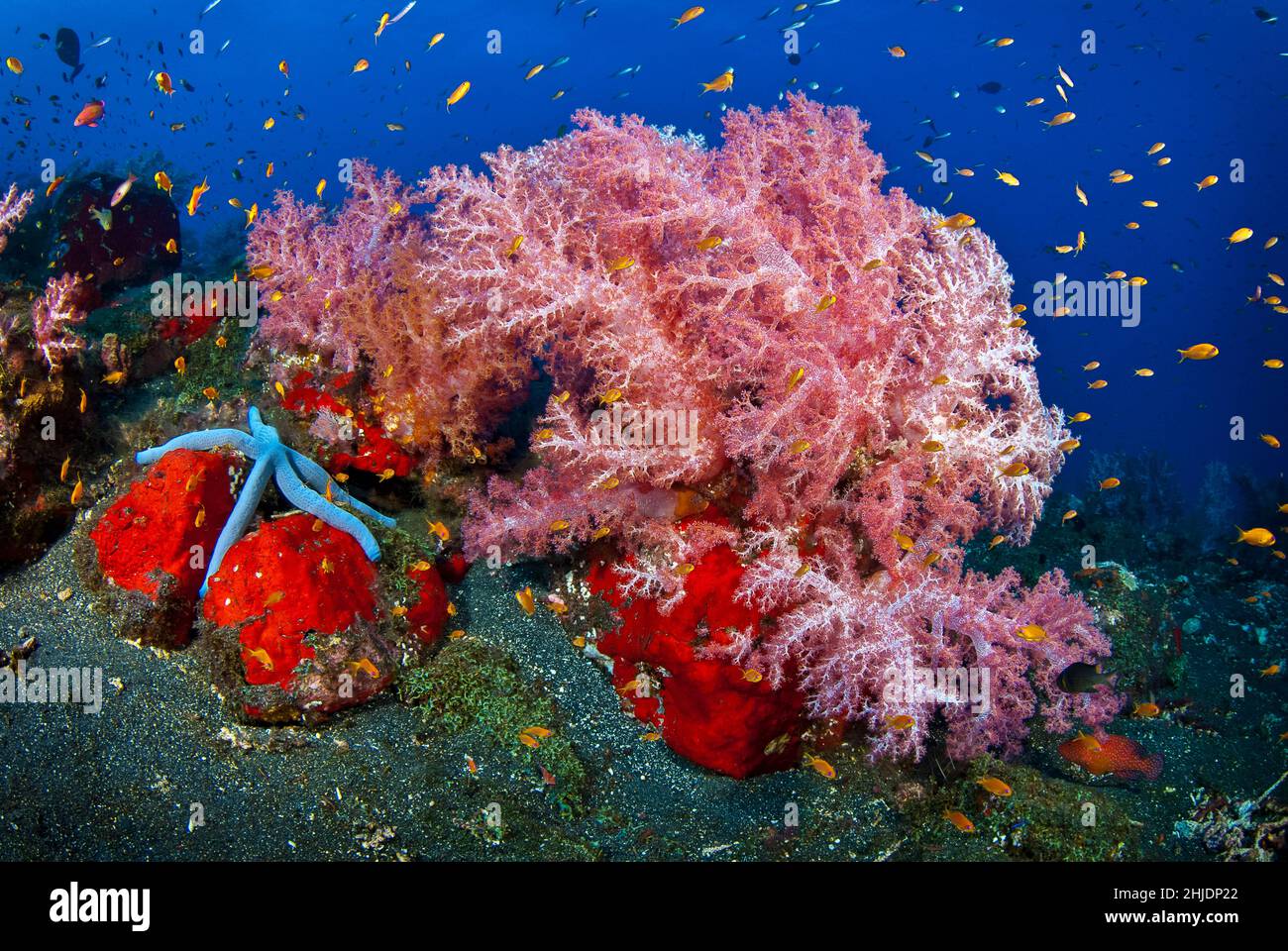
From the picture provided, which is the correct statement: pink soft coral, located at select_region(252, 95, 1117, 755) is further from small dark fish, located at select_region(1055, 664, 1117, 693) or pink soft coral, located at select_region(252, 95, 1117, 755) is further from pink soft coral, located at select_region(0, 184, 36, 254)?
pink soft coral, located at select_region(0, 184, 36, 254)

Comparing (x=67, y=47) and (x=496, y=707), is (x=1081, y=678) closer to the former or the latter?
(x=496, y=707)

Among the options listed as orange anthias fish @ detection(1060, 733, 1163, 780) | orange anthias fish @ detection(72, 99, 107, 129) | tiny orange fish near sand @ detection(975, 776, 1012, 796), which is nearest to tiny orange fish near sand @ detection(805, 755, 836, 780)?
tiny orange fish near sand @ detection(975, 776, 1012, 796)

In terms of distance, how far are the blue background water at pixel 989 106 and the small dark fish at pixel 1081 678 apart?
96.2ft

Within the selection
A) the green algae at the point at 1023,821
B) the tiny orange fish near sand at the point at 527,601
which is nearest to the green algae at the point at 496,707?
the tiny orange fish near sand at the point at 527,601

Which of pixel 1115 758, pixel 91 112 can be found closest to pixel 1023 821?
pixel 1115 758

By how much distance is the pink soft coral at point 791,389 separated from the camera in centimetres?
437

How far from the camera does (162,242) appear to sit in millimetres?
10875

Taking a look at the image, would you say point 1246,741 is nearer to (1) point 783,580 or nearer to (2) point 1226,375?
(1) point 783,580

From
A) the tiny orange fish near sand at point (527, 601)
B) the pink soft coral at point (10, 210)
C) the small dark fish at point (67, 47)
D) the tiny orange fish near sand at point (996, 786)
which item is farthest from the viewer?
the small dark fish at point (67, 47)

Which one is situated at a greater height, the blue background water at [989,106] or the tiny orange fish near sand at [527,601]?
the blue background water at [989,106]

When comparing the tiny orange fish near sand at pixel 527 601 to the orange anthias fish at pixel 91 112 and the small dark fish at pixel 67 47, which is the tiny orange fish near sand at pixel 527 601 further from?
the small dark fish at pixel 67 47

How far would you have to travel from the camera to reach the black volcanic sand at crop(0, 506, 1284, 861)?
3.77m

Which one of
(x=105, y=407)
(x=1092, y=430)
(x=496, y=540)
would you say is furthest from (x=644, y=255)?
(x=1092, y=430)

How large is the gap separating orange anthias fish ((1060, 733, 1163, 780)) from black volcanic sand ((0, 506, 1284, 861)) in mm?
108
